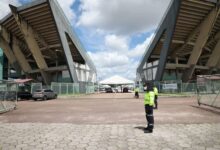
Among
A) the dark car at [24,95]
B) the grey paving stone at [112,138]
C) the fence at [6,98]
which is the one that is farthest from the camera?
the dark car at [24,95]

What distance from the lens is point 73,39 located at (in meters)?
44.8

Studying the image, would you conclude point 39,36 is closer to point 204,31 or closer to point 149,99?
point 204,31

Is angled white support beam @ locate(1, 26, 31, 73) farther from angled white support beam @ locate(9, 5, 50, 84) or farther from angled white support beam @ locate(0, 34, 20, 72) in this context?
angled white support beam @ locate(9, 5, 50, 84)

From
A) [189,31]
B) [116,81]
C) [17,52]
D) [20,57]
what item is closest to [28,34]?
[17,52]

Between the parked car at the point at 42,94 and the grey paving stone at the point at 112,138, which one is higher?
the parked car at the point at 42,94

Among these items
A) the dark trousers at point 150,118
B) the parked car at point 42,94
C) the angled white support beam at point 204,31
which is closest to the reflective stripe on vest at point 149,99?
the dark trousers at point 150,118

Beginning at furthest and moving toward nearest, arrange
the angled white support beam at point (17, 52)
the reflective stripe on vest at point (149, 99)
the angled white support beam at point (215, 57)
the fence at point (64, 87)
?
the angled white support beam at point (17, 52) < the angled white support beam at point (215, 57) < the fence at point (64, 87) < the reflective stripe on vest at point (149, 99)

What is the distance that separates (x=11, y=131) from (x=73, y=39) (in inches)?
1479

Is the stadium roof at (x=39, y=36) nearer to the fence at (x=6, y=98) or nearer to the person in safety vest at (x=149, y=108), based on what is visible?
the fence at (x=6, y=98)

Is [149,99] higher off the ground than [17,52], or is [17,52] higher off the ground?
[17,52]

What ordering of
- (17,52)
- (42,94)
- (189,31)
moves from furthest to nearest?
1. (17,52)
2. (189,31)
3. (42,94)

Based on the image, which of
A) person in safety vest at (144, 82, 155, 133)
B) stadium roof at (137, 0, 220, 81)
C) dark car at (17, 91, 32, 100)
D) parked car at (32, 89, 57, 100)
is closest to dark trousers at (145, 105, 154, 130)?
person in safety vest at (144, 82, 155, 133)

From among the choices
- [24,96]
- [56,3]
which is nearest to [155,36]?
[56,3]

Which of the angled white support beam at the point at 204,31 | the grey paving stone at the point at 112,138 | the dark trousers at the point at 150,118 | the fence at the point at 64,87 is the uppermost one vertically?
the angled white support beam at the point at 204,31
